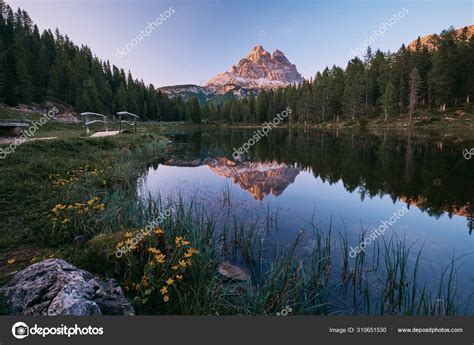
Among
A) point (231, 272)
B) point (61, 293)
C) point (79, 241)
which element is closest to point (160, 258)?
point (61, 293)

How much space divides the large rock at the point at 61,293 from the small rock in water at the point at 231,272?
267 cm

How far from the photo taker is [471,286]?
20.6 feet

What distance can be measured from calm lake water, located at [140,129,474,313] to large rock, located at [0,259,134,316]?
529 cm

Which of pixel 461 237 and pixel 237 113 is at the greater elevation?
pixel 237 113

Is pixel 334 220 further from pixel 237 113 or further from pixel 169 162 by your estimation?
pixel 237 113

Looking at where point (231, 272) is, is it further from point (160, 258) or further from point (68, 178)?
point (68, 178)

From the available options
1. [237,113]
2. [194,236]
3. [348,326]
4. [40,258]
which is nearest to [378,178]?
[194,236]

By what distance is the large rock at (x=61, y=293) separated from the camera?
334 cm

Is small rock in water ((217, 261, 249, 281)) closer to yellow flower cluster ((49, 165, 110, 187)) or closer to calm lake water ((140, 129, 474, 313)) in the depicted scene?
calm lake water ((140, 129, 474, 313))

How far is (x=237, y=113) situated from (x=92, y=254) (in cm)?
13220

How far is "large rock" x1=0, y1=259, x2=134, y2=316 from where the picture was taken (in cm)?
334

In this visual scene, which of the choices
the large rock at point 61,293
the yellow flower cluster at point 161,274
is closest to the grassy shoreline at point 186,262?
the yellow flower cluster at point 161,274

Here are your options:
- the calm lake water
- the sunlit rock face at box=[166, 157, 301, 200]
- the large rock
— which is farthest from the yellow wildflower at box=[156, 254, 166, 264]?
the sunlit rock face at box=[166, 157, 301, 200]

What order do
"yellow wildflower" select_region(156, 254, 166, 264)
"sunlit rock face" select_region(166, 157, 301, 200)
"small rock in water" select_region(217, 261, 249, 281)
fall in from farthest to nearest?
"sunlit rock face" select_region(166, 157, 301, 200)
"small rock in water" select_region(217, 261, 249, 281)
"yellow wildflower" select_region(156, 254, 166, 264)
